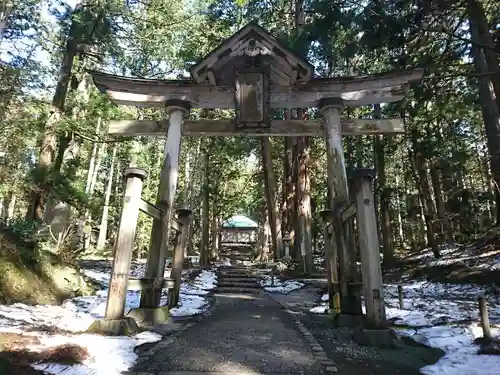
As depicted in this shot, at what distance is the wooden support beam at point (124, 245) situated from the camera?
15.9 ft

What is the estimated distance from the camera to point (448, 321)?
5.41 meters

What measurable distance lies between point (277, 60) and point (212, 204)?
1839cm

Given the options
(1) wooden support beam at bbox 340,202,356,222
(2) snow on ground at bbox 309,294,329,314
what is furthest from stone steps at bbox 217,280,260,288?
(1) wooden support beam at bbox 340,202,356,222

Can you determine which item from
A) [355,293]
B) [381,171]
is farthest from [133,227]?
[381,171]

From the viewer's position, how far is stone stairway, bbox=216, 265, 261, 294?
1206 cm

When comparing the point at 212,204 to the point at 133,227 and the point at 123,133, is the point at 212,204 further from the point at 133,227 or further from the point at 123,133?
the point at 133,227

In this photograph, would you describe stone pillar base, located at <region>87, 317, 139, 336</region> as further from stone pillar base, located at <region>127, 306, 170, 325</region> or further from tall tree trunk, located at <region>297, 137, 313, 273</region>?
tall tree trunk, located at <region>297, 137, 313, 273</region>

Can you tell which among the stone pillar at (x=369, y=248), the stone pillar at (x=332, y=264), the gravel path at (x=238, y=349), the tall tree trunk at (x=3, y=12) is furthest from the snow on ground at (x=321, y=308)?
the tall tree trunk at (x=3, y=12)

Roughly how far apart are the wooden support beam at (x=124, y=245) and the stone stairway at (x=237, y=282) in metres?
6.89

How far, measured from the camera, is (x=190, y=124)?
24.8 ft

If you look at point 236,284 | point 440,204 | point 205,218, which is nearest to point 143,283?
point 236,284

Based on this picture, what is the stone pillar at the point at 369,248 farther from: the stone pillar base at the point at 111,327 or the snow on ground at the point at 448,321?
the stone pillar base at the point at 111,327

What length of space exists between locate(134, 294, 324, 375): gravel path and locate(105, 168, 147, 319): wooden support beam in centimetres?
95

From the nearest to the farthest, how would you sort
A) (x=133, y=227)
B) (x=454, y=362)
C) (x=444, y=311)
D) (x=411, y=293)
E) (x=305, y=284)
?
(x=454, y=362) < (x=133, y=227) < (x=444, y=311) < (x=411, y=293) < (x=305, y=284)
